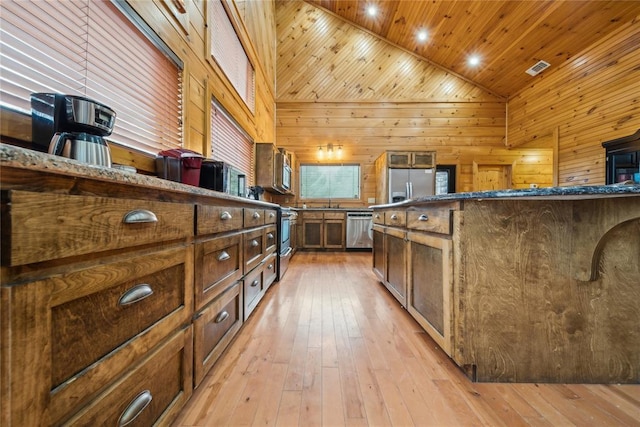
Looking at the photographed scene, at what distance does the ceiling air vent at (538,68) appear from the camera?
471 cm

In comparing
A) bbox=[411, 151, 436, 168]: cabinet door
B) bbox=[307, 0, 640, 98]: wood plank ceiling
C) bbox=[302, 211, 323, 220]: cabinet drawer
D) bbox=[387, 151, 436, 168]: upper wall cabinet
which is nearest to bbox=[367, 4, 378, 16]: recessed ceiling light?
bbox=[307, 0, 640, 98]: wood plank ceiling

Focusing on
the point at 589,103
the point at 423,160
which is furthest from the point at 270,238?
the point at 589,103

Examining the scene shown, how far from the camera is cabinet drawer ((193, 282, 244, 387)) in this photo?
43.5 inches

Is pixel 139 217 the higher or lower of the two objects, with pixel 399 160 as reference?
lower

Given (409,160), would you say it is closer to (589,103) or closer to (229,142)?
(589,103)

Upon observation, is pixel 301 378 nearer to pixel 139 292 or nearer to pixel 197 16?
pixel 139 292

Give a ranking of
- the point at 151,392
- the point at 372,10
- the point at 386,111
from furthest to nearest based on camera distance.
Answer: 1. the point at 386,111
2. the point at 372,10
3. the point at 151,392

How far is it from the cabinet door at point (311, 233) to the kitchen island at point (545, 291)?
443 cm

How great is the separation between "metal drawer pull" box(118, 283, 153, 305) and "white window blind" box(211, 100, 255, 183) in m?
2.14

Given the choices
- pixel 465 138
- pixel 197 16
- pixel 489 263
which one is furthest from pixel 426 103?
pixel 489 263

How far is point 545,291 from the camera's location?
123cm

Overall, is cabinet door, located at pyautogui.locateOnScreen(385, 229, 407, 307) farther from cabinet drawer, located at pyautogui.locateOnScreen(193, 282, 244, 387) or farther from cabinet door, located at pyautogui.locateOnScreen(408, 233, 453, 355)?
cabinet drawer, located at pyautogui.locateOnScreen(193, 282, 244, 387)

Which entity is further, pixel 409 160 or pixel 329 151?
pixel 329 151

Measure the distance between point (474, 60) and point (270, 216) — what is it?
18.4 feet
